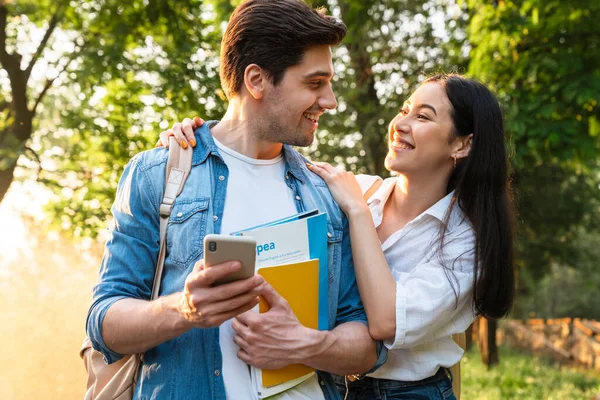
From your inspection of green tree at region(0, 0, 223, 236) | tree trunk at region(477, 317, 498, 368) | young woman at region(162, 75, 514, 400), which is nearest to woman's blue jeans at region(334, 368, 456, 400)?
young woman at region(162, 75, 514, 400)

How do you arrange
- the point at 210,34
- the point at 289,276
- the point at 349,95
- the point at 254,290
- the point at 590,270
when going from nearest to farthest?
the point at 254,290 < the point at 289,276 < the point at 210,34 < the point at 349,95 < the point at 590,270

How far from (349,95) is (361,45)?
3.72ft

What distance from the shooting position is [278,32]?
8.27ft

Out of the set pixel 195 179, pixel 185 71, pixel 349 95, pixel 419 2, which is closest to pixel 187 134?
pixel 195 179

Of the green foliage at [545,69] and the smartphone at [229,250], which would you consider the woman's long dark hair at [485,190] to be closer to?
the smartphone at [229,250]

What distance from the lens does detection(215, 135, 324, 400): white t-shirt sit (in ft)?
7.41

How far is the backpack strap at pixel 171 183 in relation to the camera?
2.25 metres

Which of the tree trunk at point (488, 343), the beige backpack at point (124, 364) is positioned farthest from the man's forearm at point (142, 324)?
the tree trunk at point (488, 343)

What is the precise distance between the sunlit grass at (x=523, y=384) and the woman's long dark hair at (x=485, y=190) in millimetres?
7260

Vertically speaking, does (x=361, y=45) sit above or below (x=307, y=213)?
above

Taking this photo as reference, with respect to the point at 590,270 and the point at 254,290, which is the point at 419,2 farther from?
the point at 254,290

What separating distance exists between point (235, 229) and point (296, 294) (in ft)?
0.99

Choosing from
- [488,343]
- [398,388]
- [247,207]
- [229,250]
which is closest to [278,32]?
[247,207]

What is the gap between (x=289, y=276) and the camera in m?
2.32
